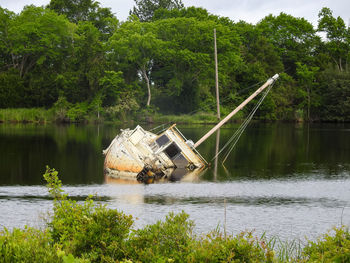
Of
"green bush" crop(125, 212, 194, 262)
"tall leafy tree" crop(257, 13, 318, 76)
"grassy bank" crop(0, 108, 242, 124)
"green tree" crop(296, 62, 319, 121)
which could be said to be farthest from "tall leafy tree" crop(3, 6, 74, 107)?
"green bush" crop(125, 212, 194, 262)

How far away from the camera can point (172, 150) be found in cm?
3300

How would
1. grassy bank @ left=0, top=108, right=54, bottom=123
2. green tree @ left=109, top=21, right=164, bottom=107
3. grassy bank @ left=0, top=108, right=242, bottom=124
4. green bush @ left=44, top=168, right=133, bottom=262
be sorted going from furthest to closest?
green tree @ left=109, top=21, right=164, bottom=107 < grassy bank @ left=0, top=108, right=242, bottom=124 < grassy bank @ left=0, top=108, right=54, bottom=123 < green bush @ left=44, top=168, right=133, bottom=262

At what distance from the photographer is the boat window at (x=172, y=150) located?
1286 inches

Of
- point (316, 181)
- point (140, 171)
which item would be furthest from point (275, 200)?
point (140, 171)

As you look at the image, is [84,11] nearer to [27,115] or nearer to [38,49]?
[38,49]

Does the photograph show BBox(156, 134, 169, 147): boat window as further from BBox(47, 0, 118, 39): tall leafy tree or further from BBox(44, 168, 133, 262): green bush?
BBox(47, 0, 118, 39): tall leafy tree

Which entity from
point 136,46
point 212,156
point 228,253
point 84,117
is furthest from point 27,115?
point 228,253

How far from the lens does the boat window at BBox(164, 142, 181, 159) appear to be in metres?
32.7

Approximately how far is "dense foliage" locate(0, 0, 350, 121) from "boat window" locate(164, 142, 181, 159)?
52.7 metres

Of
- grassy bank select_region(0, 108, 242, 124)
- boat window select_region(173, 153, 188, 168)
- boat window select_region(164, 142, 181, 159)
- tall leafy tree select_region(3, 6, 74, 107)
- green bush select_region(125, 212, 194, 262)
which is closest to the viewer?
green bush select_region(125, 212, 194, 262)

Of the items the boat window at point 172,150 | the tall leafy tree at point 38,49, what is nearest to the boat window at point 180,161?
the boat window at point 172,150

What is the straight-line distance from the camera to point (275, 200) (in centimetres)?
2362

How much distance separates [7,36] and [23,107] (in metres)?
12.7

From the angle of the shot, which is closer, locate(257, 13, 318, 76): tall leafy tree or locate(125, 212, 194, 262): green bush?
locate(125, 212, 194, 262): green bush
